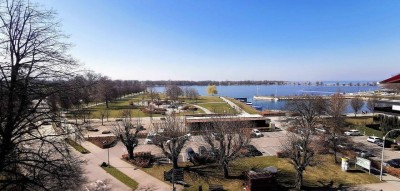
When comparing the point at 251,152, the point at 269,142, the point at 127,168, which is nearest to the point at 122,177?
the point at 127,168

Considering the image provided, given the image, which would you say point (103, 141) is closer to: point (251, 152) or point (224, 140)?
point (224, 140)

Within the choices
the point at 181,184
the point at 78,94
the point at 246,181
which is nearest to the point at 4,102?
the point at 78,94

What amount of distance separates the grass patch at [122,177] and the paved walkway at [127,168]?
435 mm

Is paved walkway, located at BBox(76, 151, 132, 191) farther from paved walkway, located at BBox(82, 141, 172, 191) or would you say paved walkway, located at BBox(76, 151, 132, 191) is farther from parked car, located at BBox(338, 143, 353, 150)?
parked car, located at BBox(338, 143, 353, 150)

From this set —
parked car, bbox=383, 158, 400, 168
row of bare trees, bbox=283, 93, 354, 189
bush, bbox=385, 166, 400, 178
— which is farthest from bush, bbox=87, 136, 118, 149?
parked car, bbox=383, 158, 400, 168

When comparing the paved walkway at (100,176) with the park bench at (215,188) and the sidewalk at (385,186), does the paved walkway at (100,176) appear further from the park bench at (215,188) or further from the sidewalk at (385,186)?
the sidewalk at (385,186)

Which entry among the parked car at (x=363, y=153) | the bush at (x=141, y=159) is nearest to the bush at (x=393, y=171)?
the parked car at (x=363, y=153)

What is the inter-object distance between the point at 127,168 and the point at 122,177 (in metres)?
2.64

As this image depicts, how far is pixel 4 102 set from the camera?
28.5ft

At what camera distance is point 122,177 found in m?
25.2

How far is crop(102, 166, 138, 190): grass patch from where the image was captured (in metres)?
23.5

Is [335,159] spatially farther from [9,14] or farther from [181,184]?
[9,14]

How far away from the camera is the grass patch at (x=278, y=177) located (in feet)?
79.9

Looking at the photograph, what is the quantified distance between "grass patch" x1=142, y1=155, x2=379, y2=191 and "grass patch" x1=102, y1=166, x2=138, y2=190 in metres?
2.37
